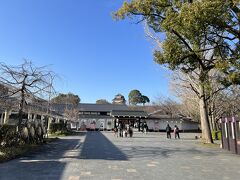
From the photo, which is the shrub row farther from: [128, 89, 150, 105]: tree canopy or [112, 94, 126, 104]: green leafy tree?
[112, 94, 126, 104]: green leafy tree

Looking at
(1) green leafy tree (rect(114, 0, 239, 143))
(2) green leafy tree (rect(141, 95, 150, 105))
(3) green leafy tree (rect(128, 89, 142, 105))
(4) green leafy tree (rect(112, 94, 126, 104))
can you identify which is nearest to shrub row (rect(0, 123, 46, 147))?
(1) green leafy tree (rect(114, 0, 239, 143))

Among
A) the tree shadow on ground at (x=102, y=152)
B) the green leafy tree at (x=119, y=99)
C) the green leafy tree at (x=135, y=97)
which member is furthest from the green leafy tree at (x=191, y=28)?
the green leafy tree at (x=119, y=99)

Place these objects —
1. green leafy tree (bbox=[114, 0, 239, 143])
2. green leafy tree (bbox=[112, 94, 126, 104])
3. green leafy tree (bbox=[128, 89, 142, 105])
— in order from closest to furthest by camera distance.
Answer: green leafy tree (bbox=[114, 0, 239, 143]) < green leafy tree (bbox=[128, 89, 142, 105]) < green leafy tree (bbox=[112, 94, 126, 104])

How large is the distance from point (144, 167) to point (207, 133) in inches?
527

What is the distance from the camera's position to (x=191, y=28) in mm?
9961

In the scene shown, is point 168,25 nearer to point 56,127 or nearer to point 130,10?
point 130,10

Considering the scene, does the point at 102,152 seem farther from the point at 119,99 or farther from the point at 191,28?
the point at 119,99

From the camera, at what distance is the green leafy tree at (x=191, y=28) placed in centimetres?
960

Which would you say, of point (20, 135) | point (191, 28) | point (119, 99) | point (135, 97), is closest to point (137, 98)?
point (135, 97)

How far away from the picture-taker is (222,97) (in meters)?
31.9

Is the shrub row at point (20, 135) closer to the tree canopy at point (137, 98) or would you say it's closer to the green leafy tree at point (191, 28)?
the green leafy tree at point (191, 28)

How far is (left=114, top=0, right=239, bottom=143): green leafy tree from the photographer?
960 centimetres

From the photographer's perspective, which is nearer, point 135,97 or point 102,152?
point 102,152

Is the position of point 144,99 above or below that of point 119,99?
below
